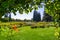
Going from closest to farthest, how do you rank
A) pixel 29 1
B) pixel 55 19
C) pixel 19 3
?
1. pixel 19 3
2. pixel 29 1
3. pixel 55 19

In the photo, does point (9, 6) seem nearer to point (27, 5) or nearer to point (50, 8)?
point (27, 5)

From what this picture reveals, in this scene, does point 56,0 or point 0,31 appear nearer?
point 56,0

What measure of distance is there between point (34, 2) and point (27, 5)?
1.11 feet

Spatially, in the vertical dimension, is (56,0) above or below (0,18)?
above

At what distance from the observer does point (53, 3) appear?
694cm

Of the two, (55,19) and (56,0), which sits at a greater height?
(56,0)

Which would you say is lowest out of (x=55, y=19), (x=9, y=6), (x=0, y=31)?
(x=0, y=31)

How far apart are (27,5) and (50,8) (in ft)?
2.71

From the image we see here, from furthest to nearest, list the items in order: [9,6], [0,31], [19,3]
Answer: [0,31], [19,3], [9,6]

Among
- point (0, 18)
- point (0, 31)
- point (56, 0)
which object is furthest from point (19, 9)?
point (0, 31)

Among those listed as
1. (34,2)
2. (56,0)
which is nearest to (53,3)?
(56,0)

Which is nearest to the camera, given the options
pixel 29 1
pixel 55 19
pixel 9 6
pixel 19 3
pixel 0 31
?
pixel 9 6

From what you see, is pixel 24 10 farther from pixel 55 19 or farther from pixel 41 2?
pixel 55 19

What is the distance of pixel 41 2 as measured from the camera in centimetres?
714
